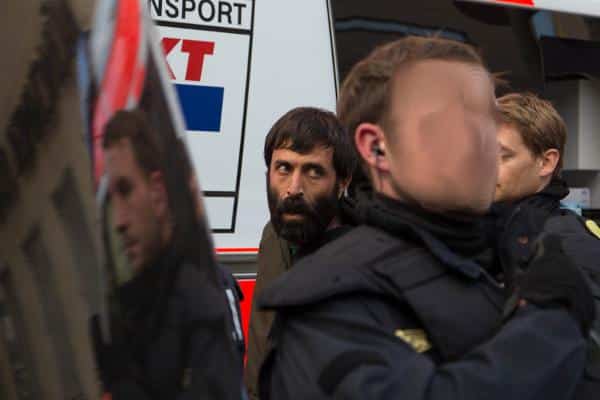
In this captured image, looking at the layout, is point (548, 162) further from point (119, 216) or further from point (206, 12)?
point (206, 12)

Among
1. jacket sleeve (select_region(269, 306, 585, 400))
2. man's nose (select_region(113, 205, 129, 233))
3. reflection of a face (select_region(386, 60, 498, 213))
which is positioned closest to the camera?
man's nose (select_region(113, 205, 129, 233))

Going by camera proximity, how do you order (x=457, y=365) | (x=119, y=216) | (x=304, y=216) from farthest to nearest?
(x=304, y=216) → (x=457, y=365) → (x=119, y=216)

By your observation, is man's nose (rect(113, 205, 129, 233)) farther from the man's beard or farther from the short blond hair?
the man's beard

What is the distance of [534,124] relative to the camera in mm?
2154

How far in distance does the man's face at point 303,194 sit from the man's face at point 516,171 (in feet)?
1.78

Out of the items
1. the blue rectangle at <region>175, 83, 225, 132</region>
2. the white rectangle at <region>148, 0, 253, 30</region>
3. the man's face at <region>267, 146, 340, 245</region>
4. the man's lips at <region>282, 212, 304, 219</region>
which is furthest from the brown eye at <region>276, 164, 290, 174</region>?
the white rectangle at <region>148, 0, 253, 30</region>

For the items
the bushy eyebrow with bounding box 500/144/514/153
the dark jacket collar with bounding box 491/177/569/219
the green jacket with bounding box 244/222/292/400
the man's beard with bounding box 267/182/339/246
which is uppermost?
the bushy eyebrow with bounding box 500/144/514/153

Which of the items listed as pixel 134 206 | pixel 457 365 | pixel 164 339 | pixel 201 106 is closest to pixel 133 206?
pixel 134 206

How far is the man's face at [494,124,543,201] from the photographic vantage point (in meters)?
2.13

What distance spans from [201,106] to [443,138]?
2375 millimetres

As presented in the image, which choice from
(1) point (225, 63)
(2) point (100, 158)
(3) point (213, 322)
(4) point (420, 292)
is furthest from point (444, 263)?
(1) point (225, 63)

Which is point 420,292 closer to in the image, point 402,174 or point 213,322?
point 402,174

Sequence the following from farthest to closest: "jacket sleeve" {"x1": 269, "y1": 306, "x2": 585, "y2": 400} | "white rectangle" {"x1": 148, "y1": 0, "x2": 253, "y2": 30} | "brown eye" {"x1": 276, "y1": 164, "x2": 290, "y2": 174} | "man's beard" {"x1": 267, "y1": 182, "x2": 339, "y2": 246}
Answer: "white rectangle" {"x1": 148, "y1": 0, "x2": 253, "y2": 30} < "brown eye" {"x1": 276, "y1": 164, "x2": 290, "y2": 174} < "man's beard" {"x1": 267, "y1": 182, "x2": 339, "y2": 246} < "jacket sleeve" {"x1": 269, "y1": 306, "x2": 585, "y2": 400}

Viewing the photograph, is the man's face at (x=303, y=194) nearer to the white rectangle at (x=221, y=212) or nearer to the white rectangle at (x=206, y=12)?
the white rectangle at (x=221, y=212)
